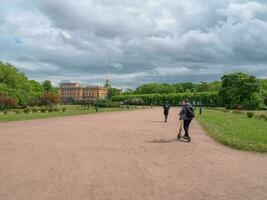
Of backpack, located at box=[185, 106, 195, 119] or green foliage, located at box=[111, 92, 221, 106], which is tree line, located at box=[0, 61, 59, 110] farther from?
backpack, located at box=[185, 106, 195, 119]

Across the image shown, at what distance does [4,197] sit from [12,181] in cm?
138

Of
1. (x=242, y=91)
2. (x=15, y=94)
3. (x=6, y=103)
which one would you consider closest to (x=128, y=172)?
(x=6, y=103)

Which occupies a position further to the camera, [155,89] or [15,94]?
[155,89]

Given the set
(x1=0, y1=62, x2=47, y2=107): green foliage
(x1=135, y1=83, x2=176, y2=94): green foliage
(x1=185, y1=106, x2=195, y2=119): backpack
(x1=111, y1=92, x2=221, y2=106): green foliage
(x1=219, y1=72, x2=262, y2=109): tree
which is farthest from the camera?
(x1=135, y1=83, x2=176, y2=94): green foliage

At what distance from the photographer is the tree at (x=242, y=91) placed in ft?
301

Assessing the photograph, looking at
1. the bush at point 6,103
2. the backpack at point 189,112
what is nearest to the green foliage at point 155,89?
the bush at point 6,103

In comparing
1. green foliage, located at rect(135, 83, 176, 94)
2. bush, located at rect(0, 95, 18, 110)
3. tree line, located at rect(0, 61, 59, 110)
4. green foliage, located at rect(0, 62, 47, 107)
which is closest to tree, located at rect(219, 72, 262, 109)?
tree line, located at rect(0, 61, 59, 110)

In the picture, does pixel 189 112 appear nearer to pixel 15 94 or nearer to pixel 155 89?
pixel 15 94

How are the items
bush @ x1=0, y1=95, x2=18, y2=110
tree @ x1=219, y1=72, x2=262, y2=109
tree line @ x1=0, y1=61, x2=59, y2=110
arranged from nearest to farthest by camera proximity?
bush @ x1=0, y1=95, x2=18, y2=110, tree line @ x1=0, y1=61, x2=59, y2=110, tree @ x1=219, y1=72, x2=262, y2=109

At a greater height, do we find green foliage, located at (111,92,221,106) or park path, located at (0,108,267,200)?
green foliage, located at (111,92,221,106)

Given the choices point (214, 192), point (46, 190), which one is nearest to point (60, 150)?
point (46, 190)

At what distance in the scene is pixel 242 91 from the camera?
9344cm

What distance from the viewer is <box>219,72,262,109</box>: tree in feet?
301

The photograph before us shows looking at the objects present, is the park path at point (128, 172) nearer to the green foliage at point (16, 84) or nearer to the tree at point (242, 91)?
the green foliage at point (16, 84)
